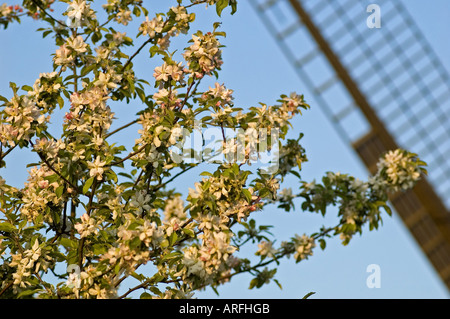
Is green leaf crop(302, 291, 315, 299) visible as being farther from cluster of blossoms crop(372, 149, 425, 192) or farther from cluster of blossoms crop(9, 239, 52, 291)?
cluster of blossoms crop(372, 149, 425, 192)

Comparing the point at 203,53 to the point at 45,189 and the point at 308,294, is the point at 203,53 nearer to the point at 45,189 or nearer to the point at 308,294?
the point at 45,189

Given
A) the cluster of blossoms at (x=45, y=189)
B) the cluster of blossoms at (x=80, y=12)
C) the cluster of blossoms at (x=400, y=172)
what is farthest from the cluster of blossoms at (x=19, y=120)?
the cluster of blossoms at (x=400, y=172)

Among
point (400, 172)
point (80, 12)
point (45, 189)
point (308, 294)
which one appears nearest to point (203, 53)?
point (80, 12)

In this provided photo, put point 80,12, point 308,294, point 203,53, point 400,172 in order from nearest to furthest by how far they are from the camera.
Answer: point 308,294, point 203,53, point 80,12, point 400,172

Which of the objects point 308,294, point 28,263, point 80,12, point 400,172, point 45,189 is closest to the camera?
point 308,294

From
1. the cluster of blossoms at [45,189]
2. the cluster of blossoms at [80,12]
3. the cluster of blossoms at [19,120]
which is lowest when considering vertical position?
the cluster of blossoms at [45,189]

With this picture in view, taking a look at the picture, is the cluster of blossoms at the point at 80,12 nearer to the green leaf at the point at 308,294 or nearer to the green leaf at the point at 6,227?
the green leaf at the point at 6,227

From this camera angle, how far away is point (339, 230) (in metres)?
3.79

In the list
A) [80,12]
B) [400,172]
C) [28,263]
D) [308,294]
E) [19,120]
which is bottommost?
[308,294]

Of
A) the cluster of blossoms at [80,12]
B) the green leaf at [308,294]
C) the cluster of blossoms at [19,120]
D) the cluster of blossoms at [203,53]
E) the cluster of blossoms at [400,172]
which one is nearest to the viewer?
the green leaf at [308,294]

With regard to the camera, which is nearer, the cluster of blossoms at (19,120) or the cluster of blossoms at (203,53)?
the cluster of blossoms at (19,120)
